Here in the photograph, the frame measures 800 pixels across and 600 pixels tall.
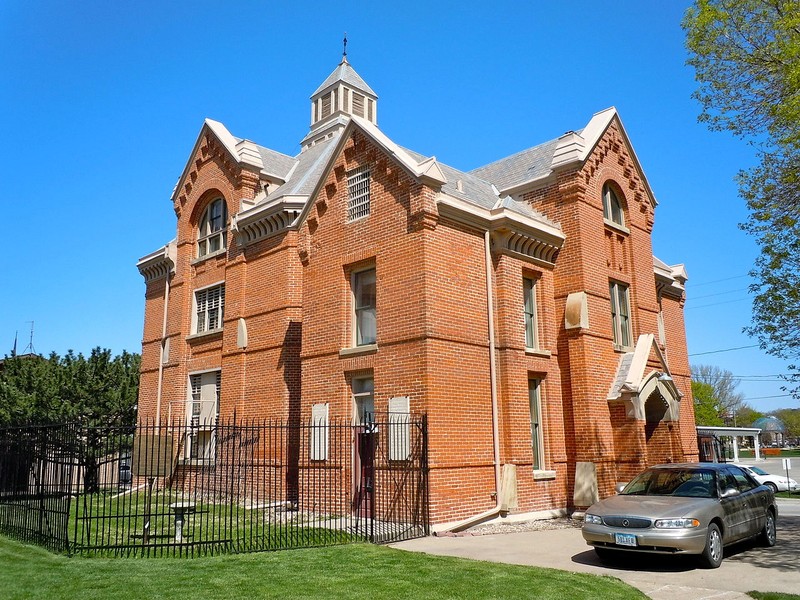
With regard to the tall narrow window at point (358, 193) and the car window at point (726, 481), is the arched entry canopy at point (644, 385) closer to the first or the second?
the car window at point (726, 481)

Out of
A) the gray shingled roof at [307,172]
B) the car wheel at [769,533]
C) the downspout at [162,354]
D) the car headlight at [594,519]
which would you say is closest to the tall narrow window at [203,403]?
the downspout at [162,354]

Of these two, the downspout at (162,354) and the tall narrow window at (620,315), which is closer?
the tall narrow window at (620,315)

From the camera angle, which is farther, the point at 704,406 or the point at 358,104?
the point at 704,406

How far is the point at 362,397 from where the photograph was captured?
1599 centimetres

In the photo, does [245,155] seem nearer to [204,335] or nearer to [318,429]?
[204,335]

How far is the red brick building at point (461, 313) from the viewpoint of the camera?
588 inches

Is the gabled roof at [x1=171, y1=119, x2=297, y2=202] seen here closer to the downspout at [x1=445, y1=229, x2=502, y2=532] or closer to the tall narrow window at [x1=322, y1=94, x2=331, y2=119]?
the tall narrow window at [x1=322, y1=94, x2=331, y2=119]

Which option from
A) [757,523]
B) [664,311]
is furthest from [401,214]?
[664,311]

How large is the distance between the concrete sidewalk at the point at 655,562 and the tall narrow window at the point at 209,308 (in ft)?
42.1

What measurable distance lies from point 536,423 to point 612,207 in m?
7.60

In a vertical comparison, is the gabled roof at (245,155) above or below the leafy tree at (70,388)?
above

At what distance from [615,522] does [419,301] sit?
628 cm

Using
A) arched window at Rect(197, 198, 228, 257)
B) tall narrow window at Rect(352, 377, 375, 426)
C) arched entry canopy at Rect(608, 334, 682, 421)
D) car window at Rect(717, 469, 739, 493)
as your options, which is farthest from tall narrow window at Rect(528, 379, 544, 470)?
arched window at Rect(197, 198, 228, 257)

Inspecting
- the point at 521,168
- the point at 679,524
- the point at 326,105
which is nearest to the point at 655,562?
the point at 679,524
